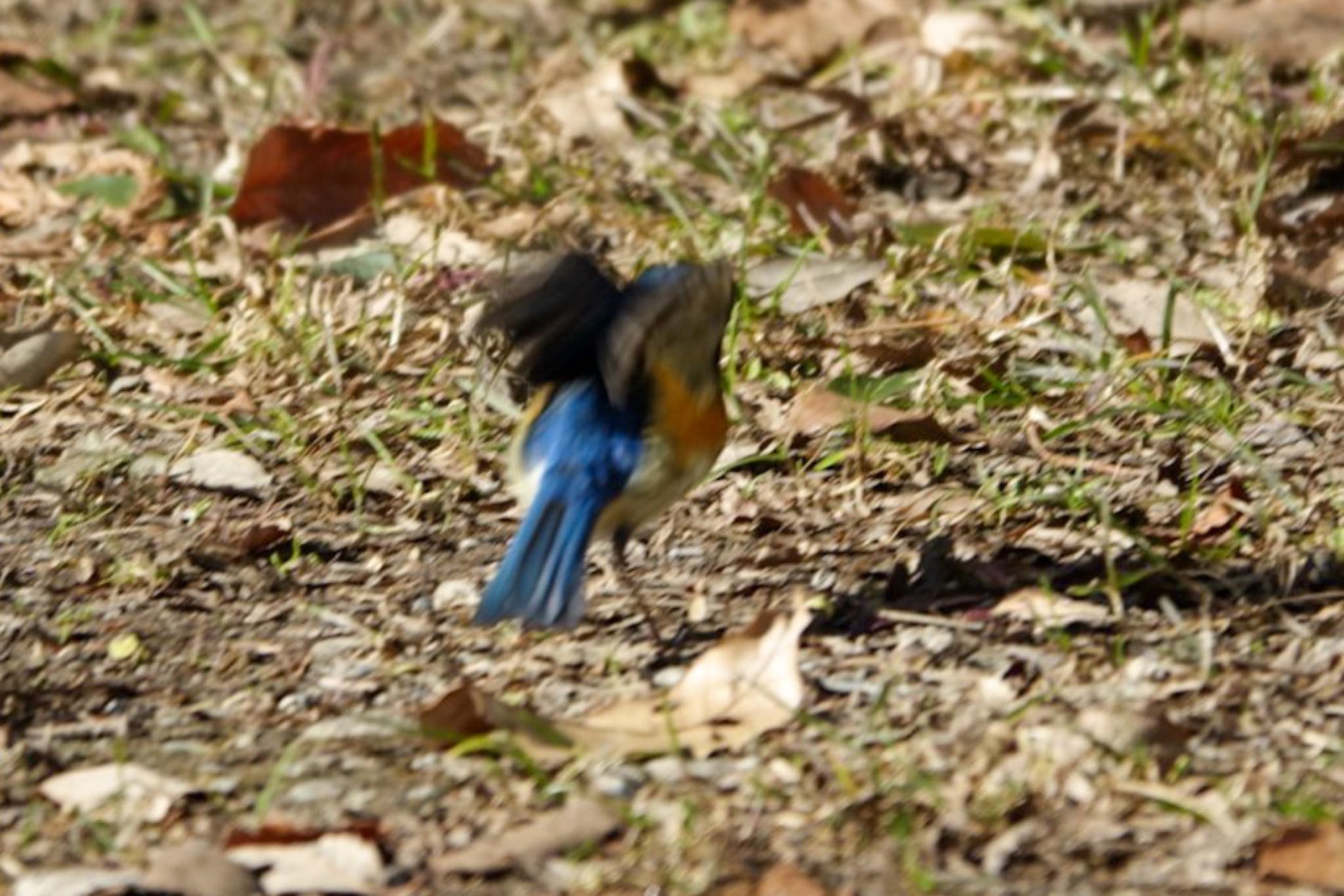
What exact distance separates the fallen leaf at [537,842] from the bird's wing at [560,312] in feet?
3.04

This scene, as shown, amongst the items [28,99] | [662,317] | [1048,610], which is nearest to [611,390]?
[662,317]

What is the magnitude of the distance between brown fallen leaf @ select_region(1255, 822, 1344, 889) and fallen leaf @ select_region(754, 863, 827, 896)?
1.84ft

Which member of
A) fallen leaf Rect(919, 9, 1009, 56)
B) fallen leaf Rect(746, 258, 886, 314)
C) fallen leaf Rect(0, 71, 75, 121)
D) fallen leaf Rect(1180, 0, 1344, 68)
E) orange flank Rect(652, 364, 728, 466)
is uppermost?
fallen leaf Rect(0, 71, 75, 121)

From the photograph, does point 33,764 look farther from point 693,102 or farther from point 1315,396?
point 693,102

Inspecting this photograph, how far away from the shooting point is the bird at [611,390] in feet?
13.2

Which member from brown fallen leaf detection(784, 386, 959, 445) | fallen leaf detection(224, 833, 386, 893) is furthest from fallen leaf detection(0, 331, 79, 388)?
fallen leaf detection(224, 833, 386, 893)

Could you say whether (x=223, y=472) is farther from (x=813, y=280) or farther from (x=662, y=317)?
(x=813, y=280)

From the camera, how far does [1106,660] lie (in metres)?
3.82

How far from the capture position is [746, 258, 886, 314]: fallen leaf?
17.6 feet

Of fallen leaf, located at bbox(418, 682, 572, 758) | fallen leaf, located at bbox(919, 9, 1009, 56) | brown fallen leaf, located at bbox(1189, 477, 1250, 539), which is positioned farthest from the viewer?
fallen leaf, located at bbox(919, 9, 1009, 56)

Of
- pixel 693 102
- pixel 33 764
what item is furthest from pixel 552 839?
pixel 693 102

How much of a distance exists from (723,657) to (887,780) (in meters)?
0.34

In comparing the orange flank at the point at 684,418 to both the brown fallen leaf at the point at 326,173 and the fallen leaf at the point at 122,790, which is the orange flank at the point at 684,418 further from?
the brown fallen leaf at the point at 326,173

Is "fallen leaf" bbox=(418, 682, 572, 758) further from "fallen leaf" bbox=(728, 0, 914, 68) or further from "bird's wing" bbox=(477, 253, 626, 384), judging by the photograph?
"fallen leaf" bbox=(728, 0, 914, 68)
